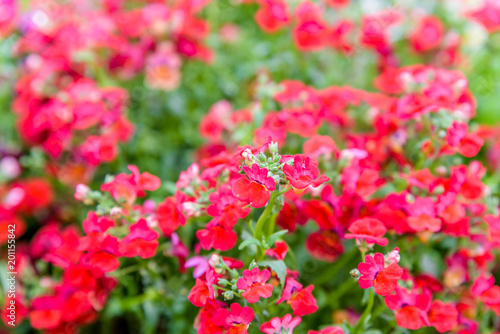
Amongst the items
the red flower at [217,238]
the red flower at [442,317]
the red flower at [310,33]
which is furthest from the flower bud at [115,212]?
the red flower at [310,33]

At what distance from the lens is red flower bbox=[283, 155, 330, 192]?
81 centimetres

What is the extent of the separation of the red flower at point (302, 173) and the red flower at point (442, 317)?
41cm

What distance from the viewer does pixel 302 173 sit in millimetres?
844

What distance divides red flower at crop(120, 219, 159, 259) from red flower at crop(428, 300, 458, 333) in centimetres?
60

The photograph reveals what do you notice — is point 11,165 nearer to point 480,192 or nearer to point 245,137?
point 245,137

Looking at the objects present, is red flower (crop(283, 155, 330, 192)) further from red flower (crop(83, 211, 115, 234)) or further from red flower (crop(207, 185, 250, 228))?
red flower (crop(83, 211, 115, 234))

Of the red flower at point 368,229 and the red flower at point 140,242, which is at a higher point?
the red flower at point 368,229

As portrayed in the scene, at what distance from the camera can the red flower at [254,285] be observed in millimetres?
820

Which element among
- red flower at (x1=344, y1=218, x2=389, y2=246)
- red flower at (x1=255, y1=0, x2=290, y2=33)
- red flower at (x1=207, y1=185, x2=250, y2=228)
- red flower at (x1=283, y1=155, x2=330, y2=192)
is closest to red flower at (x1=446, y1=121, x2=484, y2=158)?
red flower at (x1=344, y1=218, x2=389, y2=246)

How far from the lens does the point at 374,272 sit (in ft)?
2.82

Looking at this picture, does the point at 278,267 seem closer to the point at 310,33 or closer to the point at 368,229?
the point at 368,229

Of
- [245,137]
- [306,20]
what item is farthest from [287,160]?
[306,20]

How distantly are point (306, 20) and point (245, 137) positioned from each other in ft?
1.84

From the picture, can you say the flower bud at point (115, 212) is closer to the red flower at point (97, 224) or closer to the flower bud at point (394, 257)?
the red flower at point (97, 224)
